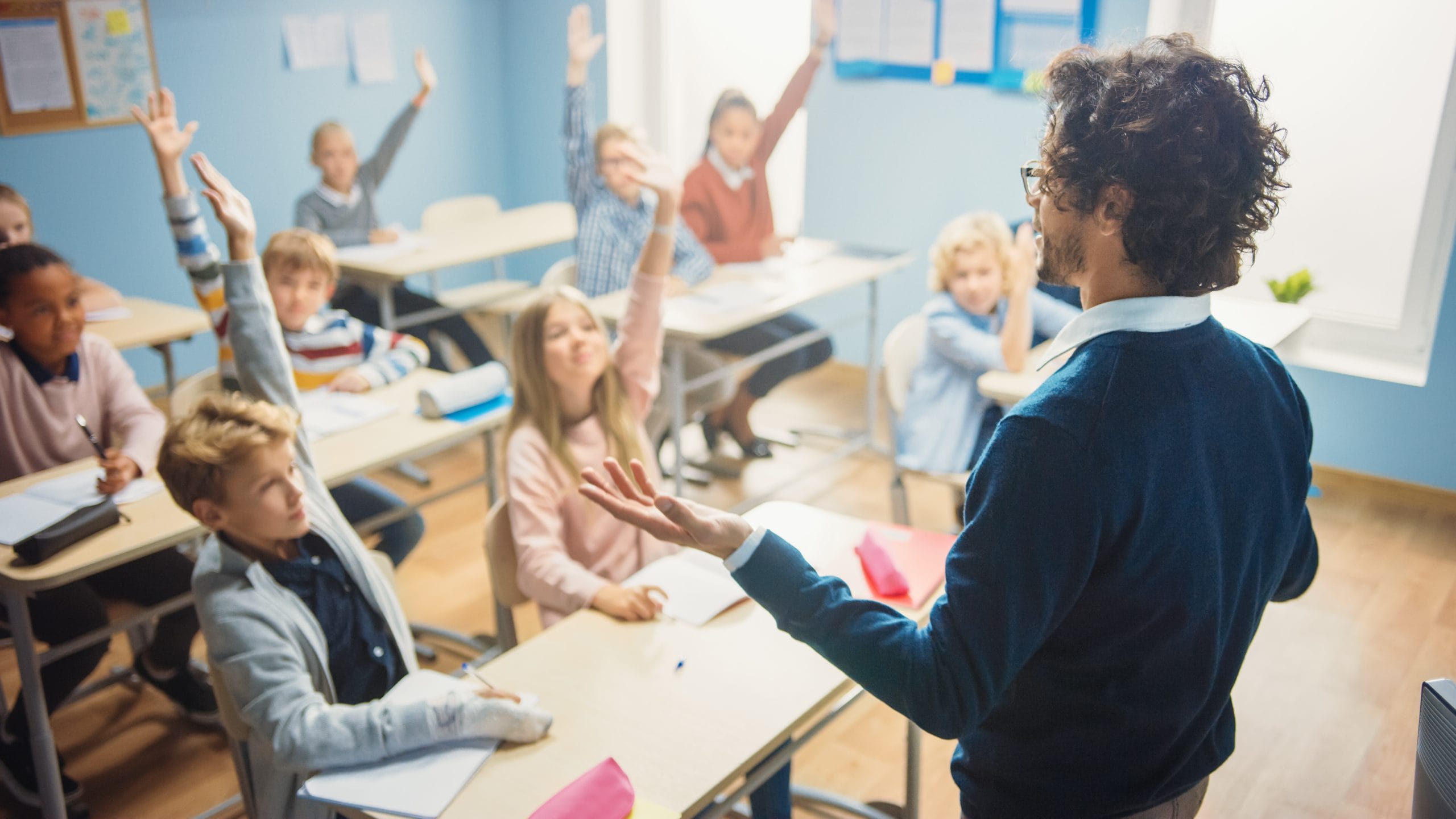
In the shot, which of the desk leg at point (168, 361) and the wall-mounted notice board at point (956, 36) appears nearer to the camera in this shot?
Answer: the desk leg at point (168, 361)

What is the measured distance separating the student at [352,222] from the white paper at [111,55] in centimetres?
71

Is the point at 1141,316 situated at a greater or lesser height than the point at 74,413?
greater

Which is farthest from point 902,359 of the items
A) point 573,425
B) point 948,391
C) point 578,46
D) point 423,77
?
point 423,77

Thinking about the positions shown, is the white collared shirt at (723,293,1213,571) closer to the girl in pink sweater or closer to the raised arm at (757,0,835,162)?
the girl in pink sweater

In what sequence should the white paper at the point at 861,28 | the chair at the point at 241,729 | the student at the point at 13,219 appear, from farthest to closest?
the white paper at the point at 861,28 → the student at the point at 13,219 → the chair at the point at 241,729

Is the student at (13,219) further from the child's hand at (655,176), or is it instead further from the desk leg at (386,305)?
the child's hand at (655,176)

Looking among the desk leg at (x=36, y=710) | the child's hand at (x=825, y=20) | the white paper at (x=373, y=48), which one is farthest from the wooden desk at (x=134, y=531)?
the white paper at (x=373, y=48)

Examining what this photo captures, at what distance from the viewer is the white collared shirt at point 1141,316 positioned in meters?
0.95

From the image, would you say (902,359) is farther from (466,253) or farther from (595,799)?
(595,799)

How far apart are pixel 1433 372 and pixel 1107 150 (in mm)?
3587

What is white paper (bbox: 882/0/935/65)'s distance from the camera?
4559 mm

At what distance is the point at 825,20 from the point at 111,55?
288 cm

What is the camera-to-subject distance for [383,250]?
13.9 ft

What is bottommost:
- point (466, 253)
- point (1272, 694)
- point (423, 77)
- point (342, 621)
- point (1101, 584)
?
point (1272, 694)
